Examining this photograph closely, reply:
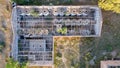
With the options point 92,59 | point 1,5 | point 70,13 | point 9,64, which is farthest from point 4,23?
point 92,59

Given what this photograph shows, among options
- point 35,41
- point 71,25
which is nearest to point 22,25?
point 35,41

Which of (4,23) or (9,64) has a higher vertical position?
(4,23)

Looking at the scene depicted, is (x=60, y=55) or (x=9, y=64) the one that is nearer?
(x=9, y=64)

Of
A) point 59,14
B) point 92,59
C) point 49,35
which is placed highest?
point 59,14

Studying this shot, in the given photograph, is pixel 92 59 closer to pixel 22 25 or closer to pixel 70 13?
pixel 70 13

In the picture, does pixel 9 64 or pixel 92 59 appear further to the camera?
pixel 92 59

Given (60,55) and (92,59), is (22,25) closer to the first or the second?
(60,55)
